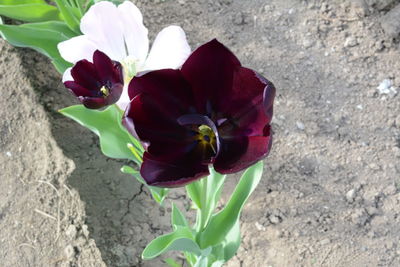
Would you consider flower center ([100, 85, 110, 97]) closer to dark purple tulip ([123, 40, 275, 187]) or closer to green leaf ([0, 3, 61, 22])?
dark purple tulip ([123, 40, 275, 187])

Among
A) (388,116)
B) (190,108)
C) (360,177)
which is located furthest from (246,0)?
(190,108)

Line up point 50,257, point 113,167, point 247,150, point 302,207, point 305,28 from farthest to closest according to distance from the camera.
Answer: point 305,28 → point 113,167 → point 302,207 → point 50,257 → point 247,150

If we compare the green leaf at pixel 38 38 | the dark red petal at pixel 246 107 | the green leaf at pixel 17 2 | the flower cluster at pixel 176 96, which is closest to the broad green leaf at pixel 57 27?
the green leaf at pixel 38 38

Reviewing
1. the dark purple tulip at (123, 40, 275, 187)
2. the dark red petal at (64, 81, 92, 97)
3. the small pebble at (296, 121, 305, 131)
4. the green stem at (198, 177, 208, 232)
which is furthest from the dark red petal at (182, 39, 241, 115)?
the small pebble at (296, 121, 305, 131)

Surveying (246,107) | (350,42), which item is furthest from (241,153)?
(350,42)

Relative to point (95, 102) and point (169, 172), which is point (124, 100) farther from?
point (169, 172)

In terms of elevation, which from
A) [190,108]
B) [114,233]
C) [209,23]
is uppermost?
[190,108]

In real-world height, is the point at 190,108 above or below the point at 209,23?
above

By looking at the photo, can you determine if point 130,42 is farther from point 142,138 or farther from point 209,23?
point 209,23
